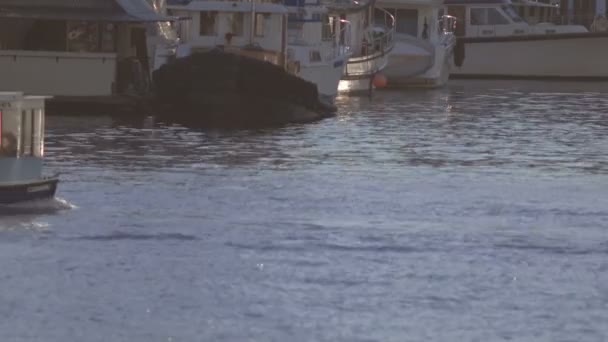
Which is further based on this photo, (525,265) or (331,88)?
(331,88)

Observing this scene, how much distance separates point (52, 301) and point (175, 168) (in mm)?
13516

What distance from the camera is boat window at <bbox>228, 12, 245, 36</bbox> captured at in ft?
162

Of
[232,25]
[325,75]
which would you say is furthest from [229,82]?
[325,75]

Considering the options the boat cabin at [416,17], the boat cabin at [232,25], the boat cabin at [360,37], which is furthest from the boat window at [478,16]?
the boat cabin at [232,25]

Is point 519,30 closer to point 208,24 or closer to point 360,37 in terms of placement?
point 360,37

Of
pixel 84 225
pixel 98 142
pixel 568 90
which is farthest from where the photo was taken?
pixel 568 90

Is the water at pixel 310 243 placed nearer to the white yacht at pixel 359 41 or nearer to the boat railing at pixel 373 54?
the white yacht at pixel 359 41

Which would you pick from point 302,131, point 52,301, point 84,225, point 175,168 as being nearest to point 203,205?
point 84,225

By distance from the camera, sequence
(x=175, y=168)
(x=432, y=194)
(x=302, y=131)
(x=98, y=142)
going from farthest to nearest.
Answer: (x=302, y=131), (x=98, y=142), (x=175, y=168), (x=432, y=194)

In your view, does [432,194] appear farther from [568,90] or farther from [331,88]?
[568,90]

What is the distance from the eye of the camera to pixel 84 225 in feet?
77.8

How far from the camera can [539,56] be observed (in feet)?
266

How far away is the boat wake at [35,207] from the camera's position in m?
24.1

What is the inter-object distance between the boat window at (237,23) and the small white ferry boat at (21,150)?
988 inches
